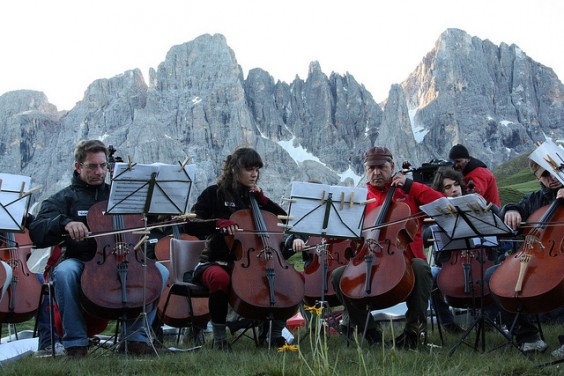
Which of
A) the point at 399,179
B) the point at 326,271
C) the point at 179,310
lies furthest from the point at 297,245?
the point at 179,310

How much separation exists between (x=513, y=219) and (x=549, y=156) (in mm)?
908

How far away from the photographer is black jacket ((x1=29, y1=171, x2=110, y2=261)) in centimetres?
609

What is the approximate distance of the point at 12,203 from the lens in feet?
18.9

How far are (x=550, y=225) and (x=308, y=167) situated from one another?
134631 mm

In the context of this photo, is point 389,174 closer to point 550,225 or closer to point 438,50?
point 550,225

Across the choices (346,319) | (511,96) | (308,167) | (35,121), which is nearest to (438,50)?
(511,96)

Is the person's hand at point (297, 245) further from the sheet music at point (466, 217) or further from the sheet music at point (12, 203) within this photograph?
the sheet music at point (12, 203)

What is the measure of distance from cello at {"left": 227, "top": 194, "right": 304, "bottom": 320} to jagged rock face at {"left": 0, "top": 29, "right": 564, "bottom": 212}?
111 metres

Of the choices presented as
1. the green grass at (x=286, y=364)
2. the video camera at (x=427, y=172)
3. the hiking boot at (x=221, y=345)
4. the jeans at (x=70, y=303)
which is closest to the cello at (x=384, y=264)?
the green grass at (x=286, y=364)

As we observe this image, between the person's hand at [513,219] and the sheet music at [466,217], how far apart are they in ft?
0.68

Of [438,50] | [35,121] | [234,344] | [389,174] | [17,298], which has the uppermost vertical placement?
[438,50]

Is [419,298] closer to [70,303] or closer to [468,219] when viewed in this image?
[468,219]

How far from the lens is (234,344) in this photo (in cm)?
759

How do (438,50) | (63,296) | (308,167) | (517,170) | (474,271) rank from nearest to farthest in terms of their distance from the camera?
(63,296) < (474,271) < (517,170) < (308,167) < (438,50)
